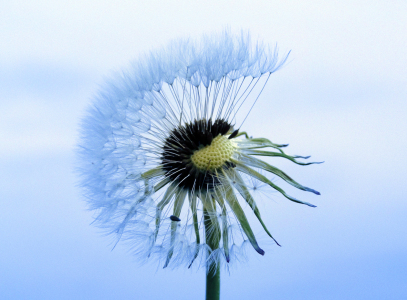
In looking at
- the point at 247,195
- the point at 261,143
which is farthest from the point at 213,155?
the point at 261,143

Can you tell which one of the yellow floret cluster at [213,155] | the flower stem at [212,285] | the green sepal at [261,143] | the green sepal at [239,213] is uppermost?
the green sepal at [261,143]

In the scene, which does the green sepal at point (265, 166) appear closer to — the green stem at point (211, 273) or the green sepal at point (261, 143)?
the green sepal at point (261, 143)

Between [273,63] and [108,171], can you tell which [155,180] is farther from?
[273,63]

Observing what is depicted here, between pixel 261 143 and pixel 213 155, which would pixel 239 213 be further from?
pixel 261 143

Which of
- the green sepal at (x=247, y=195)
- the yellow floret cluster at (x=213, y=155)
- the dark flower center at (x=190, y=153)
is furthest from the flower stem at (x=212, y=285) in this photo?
the yellow floret cluster at (x=213, y=155)

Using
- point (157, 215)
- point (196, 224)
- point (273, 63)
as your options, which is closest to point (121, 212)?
point (157, 215)

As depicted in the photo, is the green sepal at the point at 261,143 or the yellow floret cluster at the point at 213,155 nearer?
the yellow floret cluster at the point at 213,155
